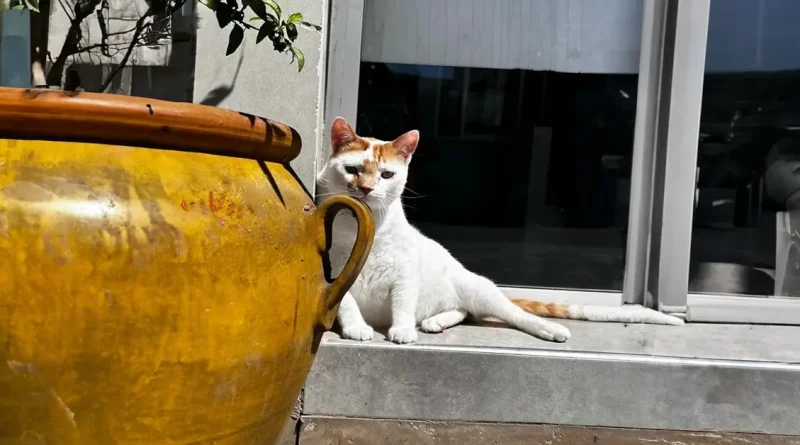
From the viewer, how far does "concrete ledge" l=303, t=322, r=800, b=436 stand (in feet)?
4.27

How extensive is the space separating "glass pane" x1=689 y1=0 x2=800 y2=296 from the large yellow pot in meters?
1.52

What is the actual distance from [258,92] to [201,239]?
2.71 ft

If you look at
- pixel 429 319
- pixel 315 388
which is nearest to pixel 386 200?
pixel 429 319

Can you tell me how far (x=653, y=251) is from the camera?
1.80m

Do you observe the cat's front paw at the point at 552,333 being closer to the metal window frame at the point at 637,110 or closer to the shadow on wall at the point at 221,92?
the metal window frame at the point at 637,110

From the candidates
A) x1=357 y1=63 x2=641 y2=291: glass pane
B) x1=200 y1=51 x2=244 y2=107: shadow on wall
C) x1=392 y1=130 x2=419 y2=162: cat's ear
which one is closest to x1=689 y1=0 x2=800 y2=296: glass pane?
x1=357 y1=63 x2=641 y2=291: glass pane

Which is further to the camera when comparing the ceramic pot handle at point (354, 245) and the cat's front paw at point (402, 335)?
the cat's front paw at point (402, 335)

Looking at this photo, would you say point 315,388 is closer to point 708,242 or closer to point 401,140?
point 401,140

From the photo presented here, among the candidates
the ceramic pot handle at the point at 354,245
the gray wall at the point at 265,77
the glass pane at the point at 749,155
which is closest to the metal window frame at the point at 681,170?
the glass pane at the point at 749,155

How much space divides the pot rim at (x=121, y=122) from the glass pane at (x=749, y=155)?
5.02 feet

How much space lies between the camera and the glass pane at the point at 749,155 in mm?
1845

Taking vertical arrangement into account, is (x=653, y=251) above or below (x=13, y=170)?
below

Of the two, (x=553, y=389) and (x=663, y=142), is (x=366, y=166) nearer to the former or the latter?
(x=553, y=389)

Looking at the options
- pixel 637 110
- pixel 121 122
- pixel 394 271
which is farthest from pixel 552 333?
pixel 121 122
